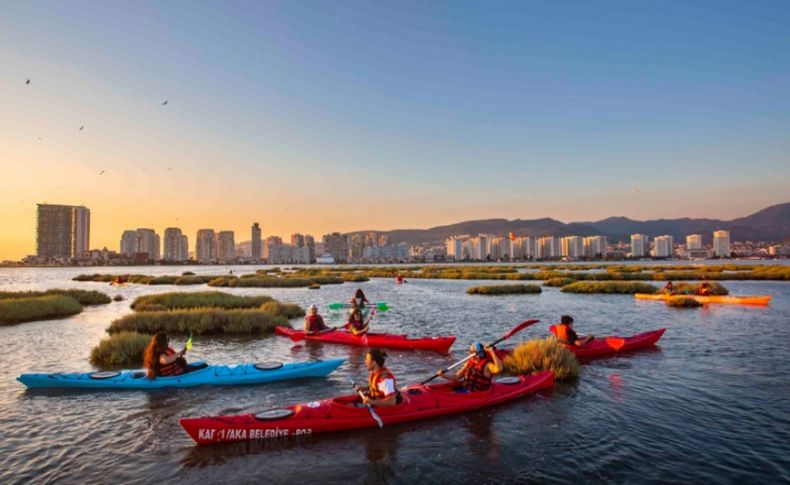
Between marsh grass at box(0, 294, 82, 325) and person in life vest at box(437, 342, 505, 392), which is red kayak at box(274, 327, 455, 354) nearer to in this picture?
person in life vest at box(437, 342, 505, 392)

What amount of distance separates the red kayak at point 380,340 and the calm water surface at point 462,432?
60 cm

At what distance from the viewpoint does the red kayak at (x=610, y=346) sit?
14570 millimetres

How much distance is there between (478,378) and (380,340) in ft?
23.2

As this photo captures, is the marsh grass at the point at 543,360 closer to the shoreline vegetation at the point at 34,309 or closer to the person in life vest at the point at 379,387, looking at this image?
the person in life vest at the point at 379,387

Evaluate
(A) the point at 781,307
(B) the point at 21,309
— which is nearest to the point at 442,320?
(A) the point at 781,307

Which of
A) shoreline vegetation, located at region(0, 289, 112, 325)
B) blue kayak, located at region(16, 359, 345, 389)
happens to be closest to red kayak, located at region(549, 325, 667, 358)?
blue kayak, located at region(16, 359, 345, 389)

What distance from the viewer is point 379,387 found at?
8953mm

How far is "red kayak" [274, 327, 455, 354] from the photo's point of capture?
15477 millimetres

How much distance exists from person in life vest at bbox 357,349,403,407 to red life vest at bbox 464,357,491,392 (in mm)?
1666

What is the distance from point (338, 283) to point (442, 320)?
116 feet

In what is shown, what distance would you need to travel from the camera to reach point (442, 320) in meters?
23.5

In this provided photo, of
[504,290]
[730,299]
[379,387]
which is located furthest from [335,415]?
[504,290]

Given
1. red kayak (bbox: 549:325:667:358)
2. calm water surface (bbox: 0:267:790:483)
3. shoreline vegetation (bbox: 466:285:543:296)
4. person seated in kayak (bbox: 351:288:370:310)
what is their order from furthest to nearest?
shoreline vegetation (bbox: 466:285:543:296) < person seated in kayak (bbox: 351:288:370:310) < red kayak (bbox: 549:325:667:358) < calm water surface (bbox: 0:267:790:483)

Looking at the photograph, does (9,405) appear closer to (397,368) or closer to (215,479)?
(215,479)
